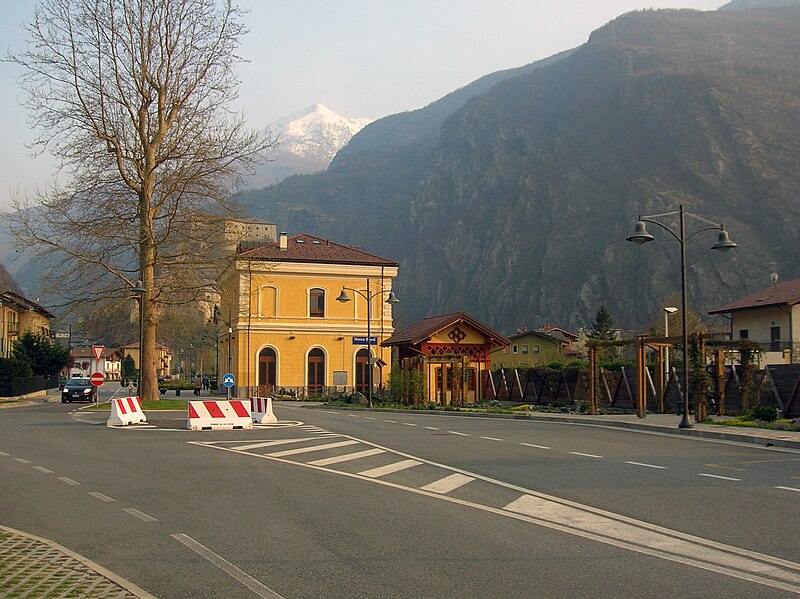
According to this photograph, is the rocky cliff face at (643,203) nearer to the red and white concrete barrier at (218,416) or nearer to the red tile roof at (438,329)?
the red tile roof at (438,329)

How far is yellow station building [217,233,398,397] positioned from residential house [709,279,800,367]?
26070 millimetres

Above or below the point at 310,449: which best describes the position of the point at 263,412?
above

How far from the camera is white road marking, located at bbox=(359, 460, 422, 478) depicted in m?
13.9

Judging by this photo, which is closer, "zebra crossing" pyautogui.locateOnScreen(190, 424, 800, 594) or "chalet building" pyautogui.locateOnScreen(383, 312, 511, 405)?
"zebra crossing" pyautogui.locateOnScreen(190, 424, 800, 594)

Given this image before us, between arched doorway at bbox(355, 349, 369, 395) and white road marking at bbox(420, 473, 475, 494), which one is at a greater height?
arched doorway at bbox(355, 349, 369, 395)

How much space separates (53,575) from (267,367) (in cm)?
5834

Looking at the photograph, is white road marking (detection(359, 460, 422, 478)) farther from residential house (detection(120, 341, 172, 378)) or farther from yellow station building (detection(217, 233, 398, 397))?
residential house (detection(120, 341, 172, 378))

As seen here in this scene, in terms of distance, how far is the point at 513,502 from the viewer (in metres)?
10.9

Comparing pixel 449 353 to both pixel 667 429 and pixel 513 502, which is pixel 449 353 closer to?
pixel 667 429

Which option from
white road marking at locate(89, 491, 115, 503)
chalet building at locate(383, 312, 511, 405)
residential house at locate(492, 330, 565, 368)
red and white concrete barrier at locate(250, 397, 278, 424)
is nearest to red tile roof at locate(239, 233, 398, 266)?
chalet building at locate(383, 312, 511, 405)

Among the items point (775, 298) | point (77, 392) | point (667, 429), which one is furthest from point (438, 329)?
point (775, 298)

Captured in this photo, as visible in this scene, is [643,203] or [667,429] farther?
[643,203]

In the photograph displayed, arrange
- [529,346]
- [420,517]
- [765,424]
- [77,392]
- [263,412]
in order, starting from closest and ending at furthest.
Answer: [420,517]
[765,424]
[263,412]
[77,392]
[529,346]

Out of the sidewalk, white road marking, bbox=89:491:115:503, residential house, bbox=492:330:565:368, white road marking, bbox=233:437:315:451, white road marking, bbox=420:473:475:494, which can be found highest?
residential house, bbox=492:330:565:368
